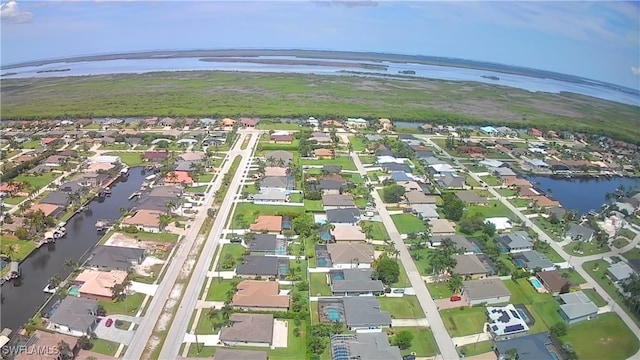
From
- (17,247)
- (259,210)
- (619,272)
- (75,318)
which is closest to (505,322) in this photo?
(619,272)

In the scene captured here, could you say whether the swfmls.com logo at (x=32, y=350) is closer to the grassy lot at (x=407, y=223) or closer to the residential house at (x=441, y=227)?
the grassy lot at (x=407, y=223)

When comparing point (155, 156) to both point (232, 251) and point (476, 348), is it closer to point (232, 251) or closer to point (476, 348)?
point (232, 251)

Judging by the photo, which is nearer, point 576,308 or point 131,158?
point 576,308

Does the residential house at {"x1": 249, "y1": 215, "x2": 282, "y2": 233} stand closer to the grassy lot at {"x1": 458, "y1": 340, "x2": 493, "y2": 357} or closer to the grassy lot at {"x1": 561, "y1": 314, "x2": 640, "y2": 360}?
the grassy lot at {"x1": 458, "y1": 340, "x2": 493, "y2": 357}

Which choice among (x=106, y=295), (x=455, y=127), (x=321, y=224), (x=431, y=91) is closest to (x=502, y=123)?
(x=455, y=127)

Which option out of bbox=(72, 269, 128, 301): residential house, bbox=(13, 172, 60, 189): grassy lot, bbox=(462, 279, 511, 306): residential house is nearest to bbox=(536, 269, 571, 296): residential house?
bbox=(462, 279, 511, 306): residential house
